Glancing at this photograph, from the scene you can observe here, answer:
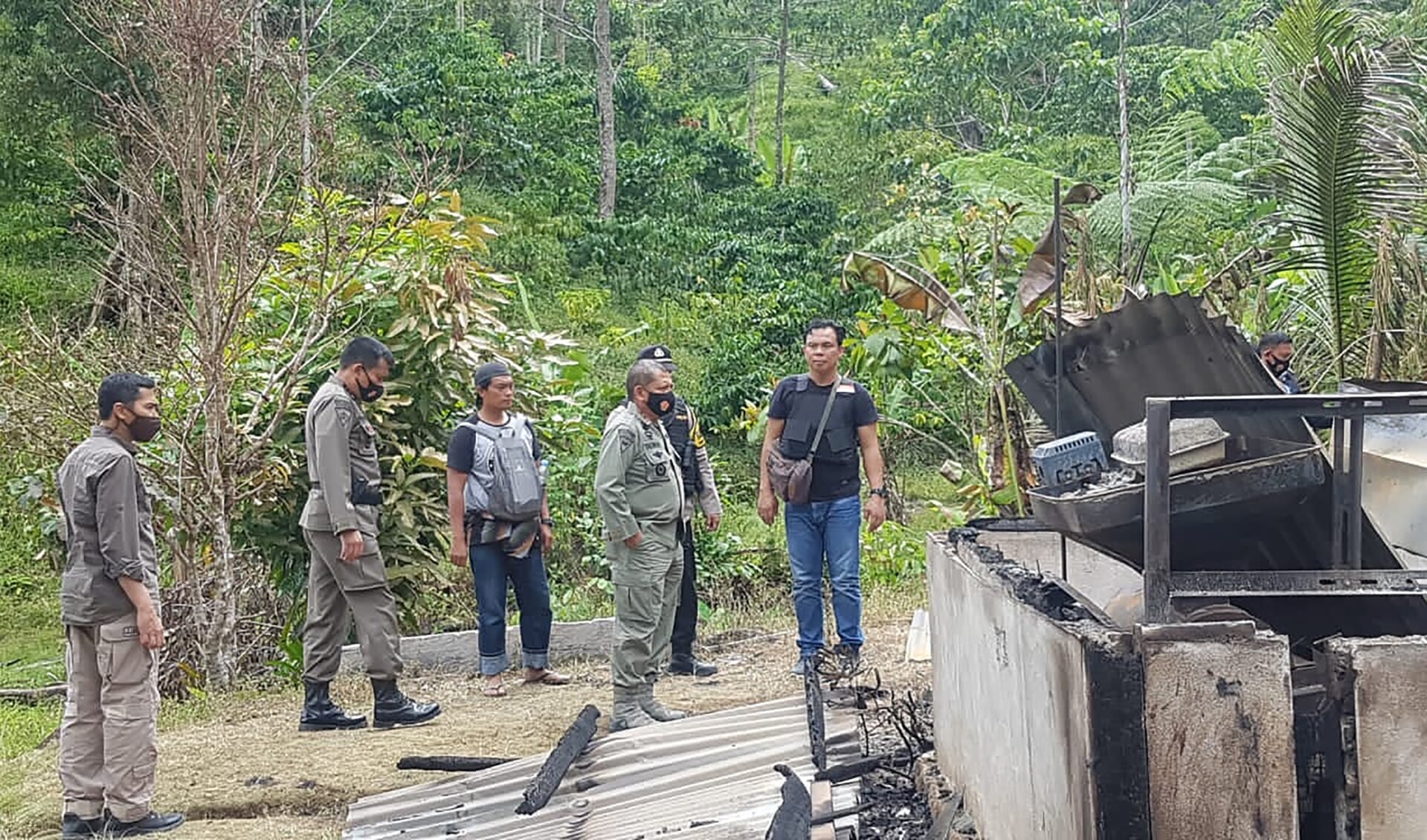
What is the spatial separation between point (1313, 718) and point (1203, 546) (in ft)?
3.30

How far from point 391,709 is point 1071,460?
4499 mm

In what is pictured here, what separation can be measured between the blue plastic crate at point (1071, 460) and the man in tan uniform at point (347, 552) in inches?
156

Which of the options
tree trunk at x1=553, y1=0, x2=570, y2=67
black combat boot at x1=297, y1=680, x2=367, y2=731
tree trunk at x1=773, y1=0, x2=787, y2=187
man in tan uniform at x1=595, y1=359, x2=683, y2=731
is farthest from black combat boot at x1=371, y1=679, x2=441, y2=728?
tree trunk at x1=553, y1=0, x2=570, y2=67

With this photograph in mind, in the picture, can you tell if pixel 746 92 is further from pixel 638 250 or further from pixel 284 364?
pixel 284 364

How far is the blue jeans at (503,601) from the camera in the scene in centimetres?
816

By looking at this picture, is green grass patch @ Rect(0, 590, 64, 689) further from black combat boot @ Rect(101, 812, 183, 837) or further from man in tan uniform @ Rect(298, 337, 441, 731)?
black combat boot @ Rect(101, 812, 183, 837)

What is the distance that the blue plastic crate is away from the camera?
450 centimetres

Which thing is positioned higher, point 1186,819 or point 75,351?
point 75,351

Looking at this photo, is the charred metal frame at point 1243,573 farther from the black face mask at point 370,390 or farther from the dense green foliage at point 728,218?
the black face mask at point 370,390

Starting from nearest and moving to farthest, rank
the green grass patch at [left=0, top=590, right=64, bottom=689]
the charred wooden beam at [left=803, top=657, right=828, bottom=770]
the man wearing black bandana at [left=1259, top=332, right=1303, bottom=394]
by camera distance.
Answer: the charred wooden beam at [left=803, top=657, right=828, bottom=770] → the man wearing black bandana at [left=1259, top=332, right=1303, bottom=394] → the green grass patch at [left=0, top=590, right=64, bottom=689]

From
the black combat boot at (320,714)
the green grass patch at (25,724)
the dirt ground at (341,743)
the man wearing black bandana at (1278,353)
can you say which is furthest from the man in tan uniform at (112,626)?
the man wearing black bandana at (1278,353)

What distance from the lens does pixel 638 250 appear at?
23266 millimetres

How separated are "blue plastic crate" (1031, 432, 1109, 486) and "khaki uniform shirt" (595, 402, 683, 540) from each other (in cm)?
282

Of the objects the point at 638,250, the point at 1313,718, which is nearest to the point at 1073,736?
the point at 1313,718
